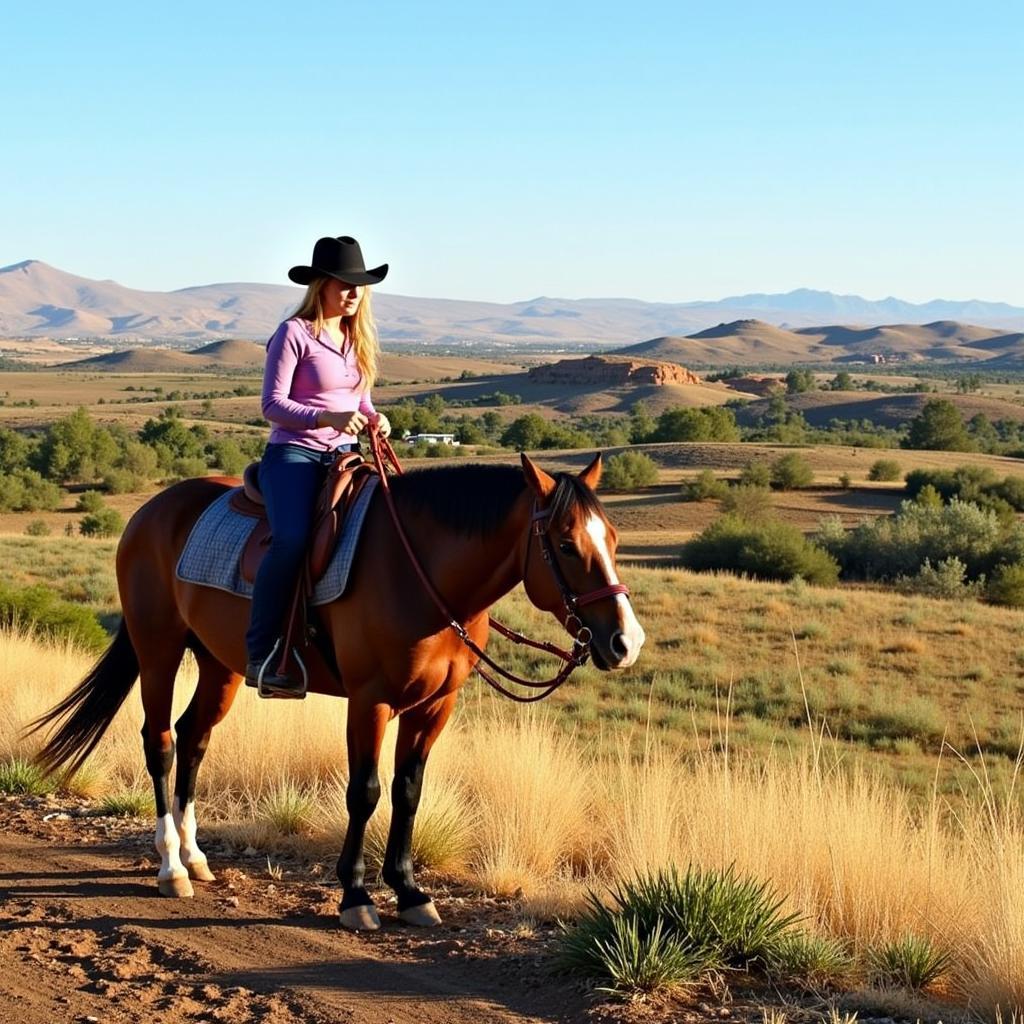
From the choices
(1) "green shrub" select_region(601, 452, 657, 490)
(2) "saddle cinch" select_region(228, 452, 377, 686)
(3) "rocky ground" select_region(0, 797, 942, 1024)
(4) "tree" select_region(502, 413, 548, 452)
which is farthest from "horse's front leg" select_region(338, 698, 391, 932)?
(4) "tree" select_region(502, 413, 548, 452)

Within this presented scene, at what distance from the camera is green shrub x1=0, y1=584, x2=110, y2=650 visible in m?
18.0

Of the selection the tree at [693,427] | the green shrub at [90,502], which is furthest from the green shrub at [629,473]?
the green shrub at [90,502]

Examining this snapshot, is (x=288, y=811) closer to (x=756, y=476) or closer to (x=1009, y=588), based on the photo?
(x=1009, y=588)

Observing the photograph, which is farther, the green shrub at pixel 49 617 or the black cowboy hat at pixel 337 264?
the green shrub at pixel 49 617

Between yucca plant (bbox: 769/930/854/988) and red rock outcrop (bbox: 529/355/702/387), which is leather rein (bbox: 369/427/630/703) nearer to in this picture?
yucca plant (bbox: 769/930/854/988)

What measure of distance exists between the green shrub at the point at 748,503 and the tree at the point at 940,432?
29.5 metres

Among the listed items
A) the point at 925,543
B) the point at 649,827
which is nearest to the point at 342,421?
the point at 649,827

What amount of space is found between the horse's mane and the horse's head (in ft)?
0.48

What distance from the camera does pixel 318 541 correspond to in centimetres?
635

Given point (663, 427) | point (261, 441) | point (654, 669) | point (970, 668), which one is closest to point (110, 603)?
point (654, 669)

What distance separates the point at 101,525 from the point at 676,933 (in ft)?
143

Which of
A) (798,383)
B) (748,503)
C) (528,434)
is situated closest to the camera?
(748,503)

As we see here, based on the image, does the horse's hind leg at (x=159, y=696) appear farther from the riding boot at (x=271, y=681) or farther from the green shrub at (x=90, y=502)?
the green shrub at (x=90, y=502)

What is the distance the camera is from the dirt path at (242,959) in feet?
17.1
